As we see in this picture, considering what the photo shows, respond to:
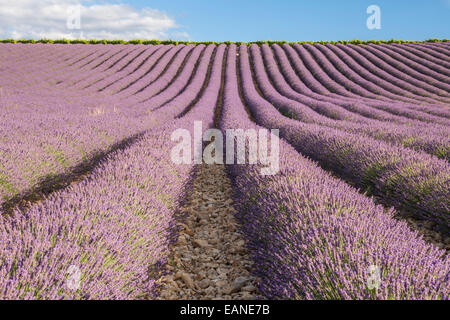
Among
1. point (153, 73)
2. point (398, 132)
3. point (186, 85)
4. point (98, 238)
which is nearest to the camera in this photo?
point (98, 238)

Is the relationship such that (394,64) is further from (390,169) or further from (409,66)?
(390,169)

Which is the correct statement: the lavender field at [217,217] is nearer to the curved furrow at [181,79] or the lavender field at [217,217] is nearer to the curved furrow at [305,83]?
the curved furrow at [305,83]

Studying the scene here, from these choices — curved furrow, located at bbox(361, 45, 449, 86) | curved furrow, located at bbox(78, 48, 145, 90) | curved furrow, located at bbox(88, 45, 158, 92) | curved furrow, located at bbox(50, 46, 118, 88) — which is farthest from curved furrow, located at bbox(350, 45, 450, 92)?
curved furrow, located at bbox(50, 46, 118, 88)

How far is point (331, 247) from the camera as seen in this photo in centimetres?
183

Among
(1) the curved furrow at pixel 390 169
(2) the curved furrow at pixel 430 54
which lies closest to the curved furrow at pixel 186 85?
(1) the curved furrow at pixel 390 169

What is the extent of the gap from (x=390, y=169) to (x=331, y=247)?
3031 millimetres

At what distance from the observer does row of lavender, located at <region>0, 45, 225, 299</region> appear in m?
1.56

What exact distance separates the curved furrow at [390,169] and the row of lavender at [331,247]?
4.41 feet

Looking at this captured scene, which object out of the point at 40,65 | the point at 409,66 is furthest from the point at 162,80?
the point at 409,66

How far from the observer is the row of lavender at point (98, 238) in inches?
61.4

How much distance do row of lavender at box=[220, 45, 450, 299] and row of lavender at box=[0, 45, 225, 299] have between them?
981 mm

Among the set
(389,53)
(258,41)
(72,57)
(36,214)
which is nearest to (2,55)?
(72,57)

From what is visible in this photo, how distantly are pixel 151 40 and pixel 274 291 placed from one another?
4188 cm

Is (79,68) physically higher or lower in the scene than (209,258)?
higher
